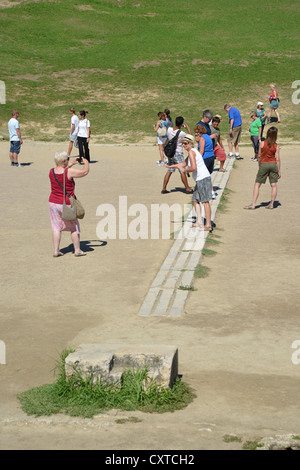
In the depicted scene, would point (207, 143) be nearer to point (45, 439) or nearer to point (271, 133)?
point (271, 133)

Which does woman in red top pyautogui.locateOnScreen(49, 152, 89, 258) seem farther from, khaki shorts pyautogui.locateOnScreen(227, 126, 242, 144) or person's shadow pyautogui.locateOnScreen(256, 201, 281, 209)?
khaki shorts pyautogui.locateOnScreen(227, 126, 242, 144)

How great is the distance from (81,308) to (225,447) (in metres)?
3.78

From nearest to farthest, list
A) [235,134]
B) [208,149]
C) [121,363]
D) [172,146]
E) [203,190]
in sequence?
[121,363], [203,190], [208,149], [172,146], [235,134]

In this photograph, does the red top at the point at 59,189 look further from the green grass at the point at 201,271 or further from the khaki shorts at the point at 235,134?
the khaki shorts at the point at 235,134

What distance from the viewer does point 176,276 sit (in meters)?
10.0

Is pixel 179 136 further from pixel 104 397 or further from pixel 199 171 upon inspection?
pixel 104 397

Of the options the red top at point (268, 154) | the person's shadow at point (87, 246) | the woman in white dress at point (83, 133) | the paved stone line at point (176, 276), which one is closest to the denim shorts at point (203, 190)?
the paved stone line at point (176, 276)

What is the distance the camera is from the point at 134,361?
21.0 ft

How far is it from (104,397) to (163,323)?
2129mm

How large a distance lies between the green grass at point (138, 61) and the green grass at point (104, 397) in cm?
2273

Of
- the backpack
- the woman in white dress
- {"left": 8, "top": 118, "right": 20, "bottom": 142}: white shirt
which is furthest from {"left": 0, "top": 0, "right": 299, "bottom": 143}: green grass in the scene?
the backpack

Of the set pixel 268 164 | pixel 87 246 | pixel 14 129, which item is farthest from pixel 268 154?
pixel 14 129
